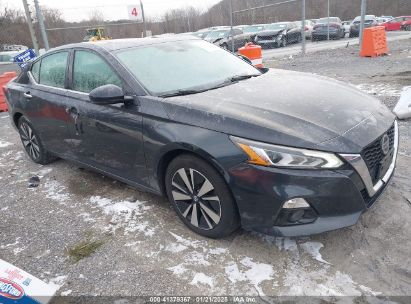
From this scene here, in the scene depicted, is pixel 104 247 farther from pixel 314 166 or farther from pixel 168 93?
pixel 314 166

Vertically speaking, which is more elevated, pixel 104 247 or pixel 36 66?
→ pixel 36 66

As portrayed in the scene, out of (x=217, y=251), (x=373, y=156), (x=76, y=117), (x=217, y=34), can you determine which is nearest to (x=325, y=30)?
(x=217, y=34)

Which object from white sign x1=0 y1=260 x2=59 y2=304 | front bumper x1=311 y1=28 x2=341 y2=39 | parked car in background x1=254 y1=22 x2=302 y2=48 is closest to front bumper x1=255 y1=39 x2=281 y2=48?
parked car in background x1=254 y1=22 x2=302 y2=48

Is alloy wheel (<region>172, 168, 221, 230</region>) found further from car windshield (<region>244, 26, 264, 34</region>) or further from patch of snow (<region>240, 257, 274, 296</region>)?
car windshield (<region>244, 26, 264, 34</region>)

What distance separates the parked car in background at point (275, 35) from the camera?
2195 centimetres

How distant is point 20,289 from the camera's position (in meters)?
2.21

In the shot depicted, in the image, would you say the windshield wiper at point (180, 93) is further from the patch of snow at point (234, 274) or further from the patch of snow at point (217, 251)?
the patch of snow at point (234, 274)

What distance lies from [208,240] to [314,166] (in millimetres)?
1118

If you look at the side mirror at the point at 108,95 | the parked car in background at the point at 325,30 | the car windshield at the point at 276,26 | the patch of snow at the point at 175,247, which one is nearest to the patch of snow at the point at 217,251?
the patch of snow at the point at 175,247

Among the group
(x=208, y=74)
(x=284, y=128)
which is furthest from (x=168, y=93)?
(x=284, y=128)

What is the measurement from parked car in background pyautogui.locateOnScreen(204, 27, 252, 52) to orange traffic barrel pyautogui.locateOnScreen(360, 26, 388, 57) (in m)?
8.36

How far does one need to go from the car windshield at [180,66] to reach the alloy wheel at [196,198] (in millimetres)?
782

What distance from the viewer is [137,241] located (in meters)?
3.13

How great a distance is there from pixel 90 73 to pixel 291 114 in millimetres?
2145
